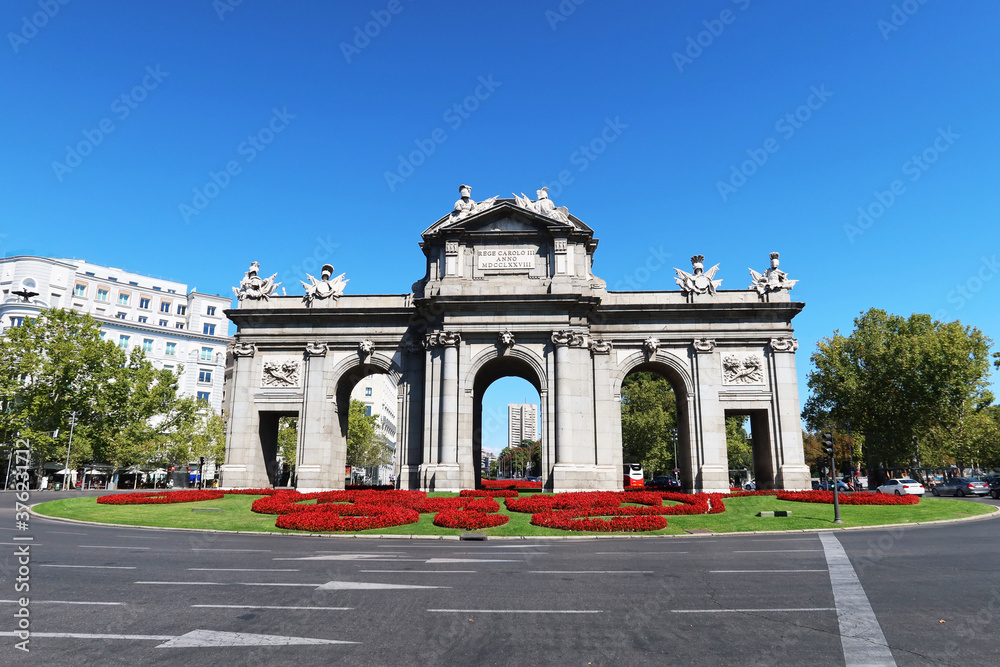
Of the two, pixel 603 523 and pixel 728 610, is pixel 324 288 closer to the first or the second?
pixel 603 523

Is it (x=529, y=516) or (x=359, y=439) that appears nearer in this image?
(x=529, y=516)

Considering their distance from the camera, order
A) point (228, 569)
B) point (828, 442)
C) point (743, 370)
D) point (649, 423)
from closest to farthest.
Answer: point (228, 569) → point (828, 442) → point (743, 370) → point (649, 423)

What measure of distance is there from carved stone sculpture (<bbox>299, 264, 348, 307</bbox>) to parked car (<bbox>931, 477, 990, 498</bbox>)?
5332 cm

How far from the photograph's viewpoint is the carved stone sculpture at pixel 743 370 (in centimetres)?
4069

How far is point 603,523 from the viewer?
2348cm

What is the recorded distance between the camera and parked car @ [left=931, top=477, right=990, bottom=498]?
48750 mm

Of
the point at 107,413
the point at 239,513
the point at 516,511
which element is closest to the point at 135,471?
the point at 107,413

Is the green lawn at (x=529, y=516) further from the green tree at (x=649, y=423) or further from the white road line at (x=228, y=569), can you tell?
the green tree at (x=649, y=423)

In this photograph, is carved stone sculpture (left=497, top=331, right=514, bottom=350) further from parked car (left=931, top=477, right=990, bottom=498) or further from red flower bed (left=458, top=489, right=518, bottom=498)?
parked car (left=931, top=477, right=990, bottom=498)

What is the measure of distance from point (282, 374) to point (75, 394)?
100ft

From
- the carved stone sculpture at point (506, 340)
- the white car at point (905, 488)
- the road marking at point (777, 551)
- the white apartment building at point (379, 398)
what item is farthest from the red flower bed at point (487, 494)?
the white apartment building at point (379, 398)

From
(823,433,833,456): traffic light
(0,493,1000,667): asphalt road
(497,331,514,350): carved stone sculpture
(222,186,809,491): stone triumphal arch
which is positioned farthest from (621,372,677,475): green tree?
(0,493,1000,667): asphalt road

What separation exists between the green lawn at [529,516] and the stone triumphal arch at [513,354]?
730cm

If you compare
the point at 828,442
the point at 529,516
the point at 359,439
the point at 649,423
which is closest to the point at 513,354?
the point at 529,516
